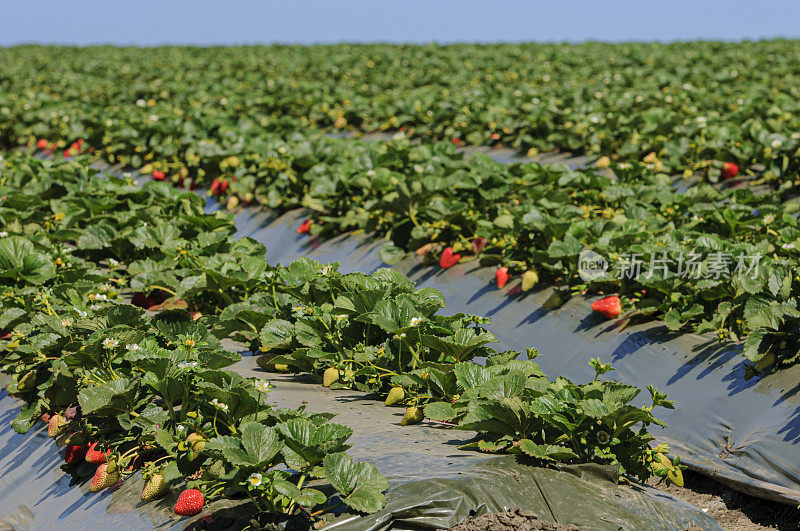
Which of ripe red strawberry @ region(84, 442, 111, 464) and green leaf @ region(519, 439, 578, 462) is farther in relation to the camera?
ripe red strawberry @ region(84, 442, 111, 464)

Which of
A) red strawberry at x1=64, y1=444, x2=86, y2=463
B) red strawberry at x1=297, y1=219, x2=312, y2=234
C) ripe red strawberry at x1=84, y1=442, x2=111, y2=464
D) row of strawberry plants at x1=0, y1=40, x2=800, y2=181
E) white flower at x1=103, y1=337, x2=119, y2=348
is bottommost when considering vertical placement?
red strawberry at x1=64, y1=444, x2=86, y2=463

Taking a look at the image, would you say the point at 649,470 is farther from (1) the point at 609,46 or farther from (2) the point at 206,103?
(1) the point at 609,46

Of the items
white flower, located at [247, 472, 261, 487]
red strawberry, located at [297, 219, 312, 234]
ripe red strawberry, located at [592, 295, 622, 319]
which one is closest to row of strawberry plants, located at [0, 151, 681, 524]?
white flower, located at [247, 472, 261, 487]

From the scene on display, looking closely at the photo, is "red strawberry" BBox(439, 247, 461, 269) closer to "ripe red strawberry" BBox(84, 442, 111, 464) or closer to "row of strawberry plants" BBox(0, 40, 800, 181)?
"row of strawberry plants" BBox(0, 40, 800, 181)

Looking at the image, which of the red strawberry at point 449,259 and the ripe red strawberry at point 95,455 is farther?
the red strawberry at point 449,259

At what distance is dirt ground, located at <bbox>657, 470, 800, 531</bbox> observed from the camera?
319cm

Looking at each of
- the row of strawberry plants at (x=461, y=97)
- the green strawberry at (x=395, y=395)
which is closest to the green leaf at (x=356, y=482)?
the green strawberry at (x=395, y=395)

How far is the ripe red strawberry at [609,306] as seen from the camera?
4367mm

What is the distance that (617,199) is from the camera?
5883 mm

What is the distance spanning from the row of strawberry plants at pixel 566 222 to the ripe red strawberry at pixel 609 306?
17 millimetres

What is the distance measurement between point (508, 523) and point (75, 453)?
1736 millimetres

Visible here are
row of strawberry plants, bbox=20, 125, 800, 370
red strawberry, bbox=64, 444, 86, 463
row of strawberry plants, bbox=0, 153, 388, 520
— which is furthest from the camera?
row of strawberry plants, bbox=20, 125, 800, 370

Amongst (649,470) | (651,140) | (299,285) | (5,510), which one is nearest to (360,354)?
(299,285)

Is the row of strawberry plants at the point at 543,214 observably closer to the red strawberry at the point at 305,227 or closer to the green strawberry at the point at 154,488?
the red strawberry at the point at 305,227
